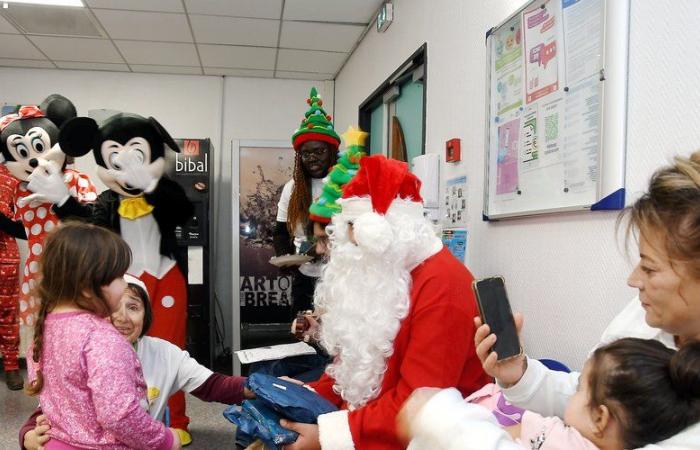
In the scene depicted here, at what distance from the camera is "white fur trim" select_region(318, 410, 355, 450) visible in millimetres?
1297

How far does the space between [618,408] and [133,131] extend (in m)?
2.36

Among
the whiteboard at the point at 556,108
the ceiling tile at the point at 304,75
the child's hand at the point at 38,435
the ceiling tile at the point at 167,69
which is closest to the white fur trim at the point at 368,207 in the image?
the whiteboard at the point at 556,108

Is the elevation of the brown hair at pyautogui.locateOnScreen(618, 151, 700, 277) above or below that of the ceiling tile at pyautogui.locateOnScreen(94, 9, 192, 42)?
below

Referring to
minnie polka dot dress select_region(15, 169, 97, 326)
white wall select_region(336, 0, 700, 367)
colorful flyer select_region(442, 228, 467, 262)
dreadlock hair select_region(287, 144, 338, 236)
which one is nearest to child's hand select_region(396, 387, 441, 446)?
white wall select_region(336, 0, 700, 367)

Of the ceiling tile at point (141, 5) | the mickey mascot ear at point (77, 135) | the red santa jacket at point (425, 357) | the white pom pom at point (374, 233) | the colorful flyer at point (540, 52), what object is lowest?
the red santa jacket at point (425, 357)

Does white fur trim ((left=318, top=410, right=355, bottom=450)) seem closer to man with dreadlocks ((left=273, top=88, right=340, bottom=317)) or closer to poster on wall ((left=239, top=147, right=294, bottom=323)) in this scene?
man with dreadlocks ((left=273, top=88, right=340, bottom=317))

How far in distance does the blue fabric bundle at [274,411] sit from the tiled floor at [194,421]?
1.58 m

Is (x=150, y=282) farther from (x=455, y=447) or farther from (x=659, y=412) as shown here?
(x=659, y=412)

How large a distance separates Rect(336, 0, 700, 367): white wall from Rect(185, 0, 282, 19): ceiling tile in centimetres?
99

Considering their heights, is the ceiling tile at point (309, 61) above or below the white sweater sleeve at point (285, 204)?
above

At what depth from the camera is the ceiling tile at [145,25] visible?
11.1ft

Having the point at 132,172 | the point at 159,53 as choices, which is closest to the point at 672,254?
the point at 132,172

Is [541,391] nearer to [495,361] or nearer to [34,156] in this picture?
[495,361]

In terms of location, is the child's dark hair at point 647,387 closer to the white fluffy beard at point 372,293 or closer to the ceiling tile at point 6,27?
the white fluffy beard at point 372,293
